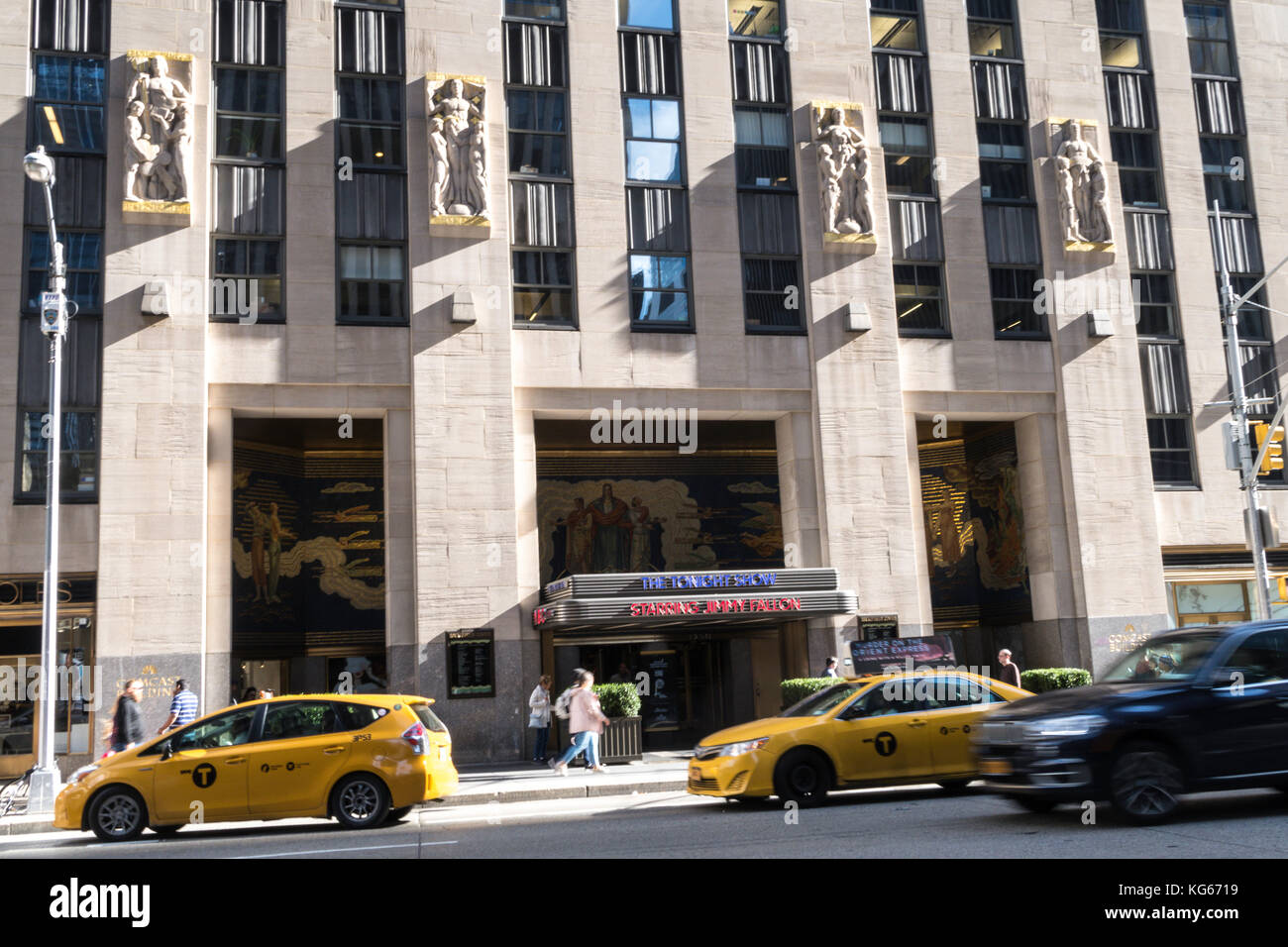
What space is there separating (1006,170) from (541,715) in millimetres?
16890

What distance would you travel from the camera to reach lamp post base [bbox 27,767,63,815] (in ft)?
56.3

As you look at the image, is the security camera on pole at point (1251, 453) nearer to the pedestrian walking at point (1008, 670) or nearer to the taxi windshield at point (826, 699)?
the pedestrian walking at point (1008, 670)

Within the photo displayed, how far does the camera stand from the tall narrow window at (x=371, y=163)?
2488cm

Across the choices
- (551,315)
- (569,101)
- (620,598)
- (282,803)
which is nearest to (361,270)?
(551,315)

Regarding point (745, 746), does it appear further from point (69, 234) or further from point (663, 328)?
point (69, 234)

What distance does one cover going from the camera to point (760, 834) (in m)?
11.5

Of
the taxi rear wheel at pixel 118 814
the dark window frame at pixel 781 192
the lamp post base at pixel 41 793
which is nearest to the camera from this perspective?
the taxi rear wheel at pixel 118 814

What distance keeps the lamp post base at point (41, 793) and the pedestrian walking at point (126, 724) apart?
1634 millimetres

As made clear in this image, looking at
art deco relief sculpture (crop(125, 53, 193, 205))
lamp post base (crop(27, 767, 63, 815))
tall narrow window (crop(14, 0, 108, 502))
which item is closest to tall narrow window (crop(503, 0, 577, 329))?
art deco relief sculpture (crop(125, 53, 193, 205))

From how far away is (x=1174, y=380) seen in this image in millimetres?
29031

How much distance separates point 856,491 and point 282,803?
15659mm

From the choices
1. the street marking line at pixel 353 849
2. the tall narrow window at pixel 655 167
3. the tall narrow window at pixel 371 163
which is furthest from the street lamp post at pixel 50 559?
the tall narrow window at pixel 655 167

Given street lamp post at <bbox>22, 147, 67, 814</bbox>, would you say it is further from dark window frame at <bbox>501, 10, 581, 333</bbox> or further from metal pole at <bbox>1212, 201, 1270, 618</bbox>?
metal pole at <bbox>1212, 201, 1270, 618</bbox>
